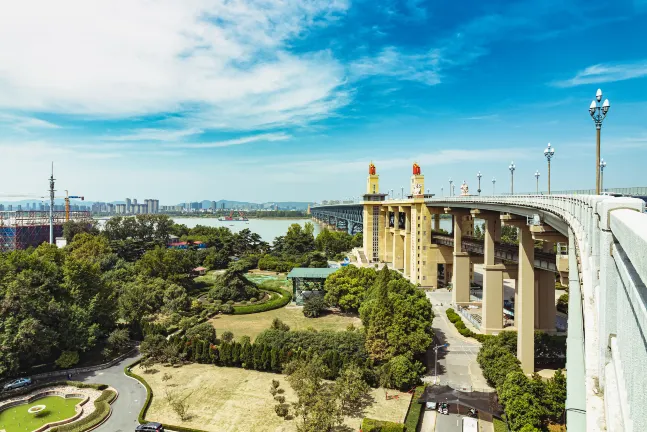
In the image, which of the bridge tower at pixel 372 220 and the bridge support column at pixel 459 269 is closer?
the bridge support column at pixel 459 269

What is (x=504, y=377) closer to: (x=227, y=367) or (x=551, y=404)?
(x=551, y=404)

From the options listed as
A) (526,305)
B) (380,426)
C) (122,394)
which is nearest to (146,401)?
(122,394)

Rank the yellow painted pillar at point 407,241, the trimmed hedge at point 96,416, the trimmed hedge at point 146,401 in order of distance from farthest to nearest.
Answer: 1. the yellow painted pillar at point 407,241
2. the trimmed hedge at point 96,416
3. the trimmed hedge at point 146,401

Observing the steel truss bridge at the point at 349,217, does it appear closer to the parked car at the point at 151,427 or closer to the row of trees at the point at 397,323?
the row of trees at the point at 397,323

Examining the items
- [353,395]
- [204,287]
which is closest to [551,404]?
[353,395]

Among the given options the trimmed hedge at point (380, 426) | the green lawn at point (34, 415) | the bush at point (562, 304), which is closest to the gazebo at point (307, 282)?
the bush at point (562, 304)

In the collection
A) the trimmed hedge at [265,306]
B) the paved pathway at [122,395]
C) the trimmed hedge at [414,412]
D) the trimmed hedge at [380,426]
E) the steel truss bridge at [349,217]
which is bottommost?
the paved pathway at [122,395]

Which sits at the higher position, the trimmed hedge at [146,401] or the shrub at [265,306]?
the shrub at [265,306]
